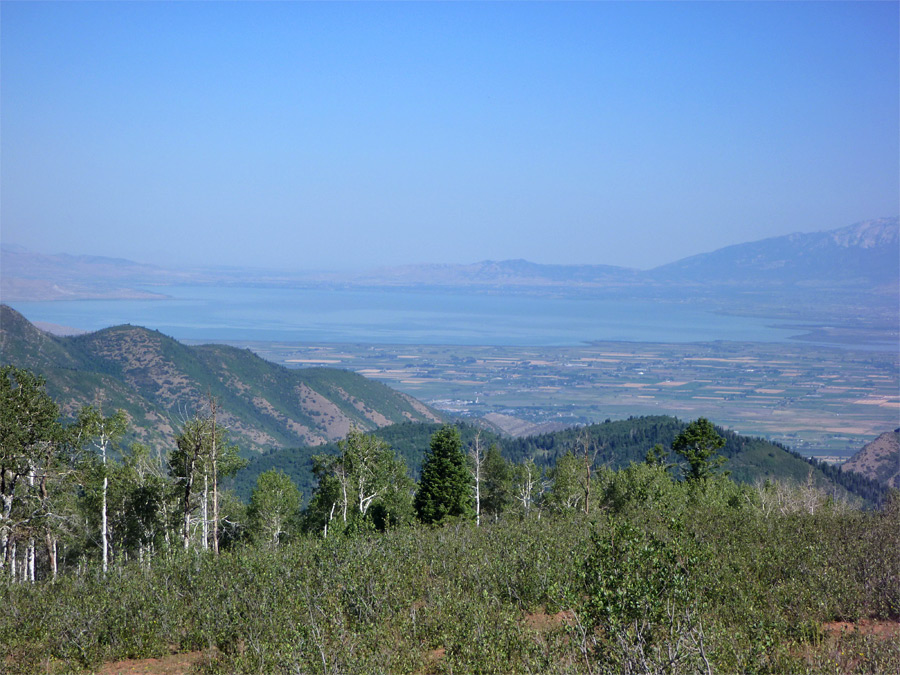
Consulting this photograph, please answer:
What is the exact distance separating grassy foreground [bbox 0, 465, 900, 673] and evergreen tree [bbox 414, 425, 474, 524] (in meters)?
10.0

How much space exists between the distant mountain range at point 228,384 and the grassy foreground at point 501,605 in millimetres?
106880

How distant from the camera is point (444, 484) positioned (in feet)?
100

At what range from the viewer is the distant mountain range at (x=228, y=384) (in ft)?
441

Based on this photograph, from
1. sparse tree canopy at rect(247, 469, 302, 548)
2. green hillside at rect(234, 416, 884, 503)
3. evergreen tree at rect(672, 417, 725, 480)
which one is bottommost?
green hillside at rect(234, 416, 884, 503)

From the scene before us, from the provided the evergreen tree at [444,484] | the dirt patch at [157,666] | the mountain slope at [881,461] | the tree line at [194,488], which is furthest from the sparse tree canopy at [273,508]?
the mountain slope at [881,461]

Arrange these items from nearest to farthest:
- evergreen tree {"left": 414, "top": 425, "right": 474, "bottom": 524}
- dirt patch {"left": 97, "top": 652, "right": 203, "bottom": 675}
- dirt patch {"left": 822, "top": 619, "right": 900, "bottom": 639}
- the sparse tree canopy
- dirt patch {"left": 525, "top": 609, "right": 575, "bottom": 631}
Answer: dirt patch {"left": 822, "top": 619, "right": 900, "bottom": 639}
dirt patch {"left": 97, "top": 652, "right": 203, "bottom": 675}
dirt patch {"left": 525, "top": 609, "right": 575, "bottom": 631}
evergreen tree {"left": 414, "top": 425, "right": 474, "bottom": 524}
the sparse tree canopy

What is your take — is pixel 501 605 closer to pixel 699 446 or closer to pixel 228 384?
pixel 699 446

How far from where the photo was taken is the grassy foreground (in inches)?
407

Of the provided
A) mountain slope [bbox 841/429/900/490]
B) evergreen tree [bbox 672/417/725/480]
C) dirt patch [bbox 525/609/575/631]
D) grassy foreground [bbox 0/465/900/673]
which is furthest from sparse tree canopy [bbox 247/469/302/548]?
mountain slope [bbox 841/429/900/490]

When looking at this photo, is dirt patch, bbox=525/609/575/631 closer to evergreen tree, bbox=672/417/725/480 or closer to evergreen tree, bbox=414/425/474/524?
evergreen tree, bbox=414/425/474/524

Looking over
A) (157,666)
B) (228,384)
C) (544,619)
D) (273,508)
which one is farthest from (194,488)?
(228,384)

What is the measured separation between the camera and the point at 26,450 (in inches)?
823

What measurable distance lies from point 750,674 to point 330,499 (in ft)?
89.9

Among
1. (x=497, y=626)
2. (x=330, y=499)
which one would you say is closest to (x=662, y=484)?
(x=330, y=499)
